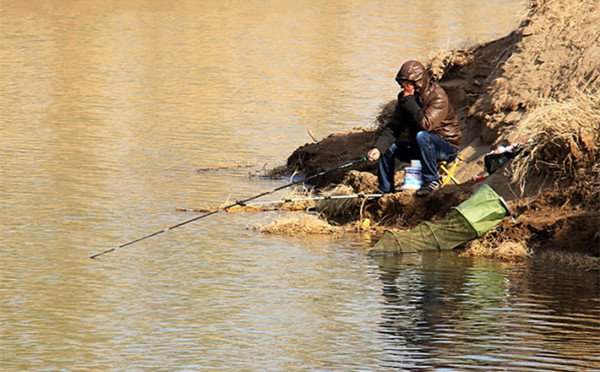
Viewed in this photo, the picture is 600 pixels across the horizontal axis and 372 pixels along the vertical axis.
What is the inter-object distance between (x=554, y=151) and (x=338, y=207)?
8.21 ft

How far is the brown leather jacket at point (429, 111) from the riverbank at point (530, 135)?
52 cm

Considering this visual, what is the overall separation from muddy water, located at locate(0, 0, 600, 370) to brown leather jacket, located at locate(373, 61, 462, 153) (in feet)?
3.84

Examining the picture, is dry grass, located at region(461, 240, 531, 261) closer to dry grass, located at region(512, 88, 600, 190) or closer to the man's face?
dry grass, located at region(512, 88, 600, 190)

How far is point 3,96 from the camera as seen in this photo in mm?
27047

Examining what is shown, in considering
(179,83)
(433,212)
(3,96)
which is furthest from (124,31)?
(433,212)

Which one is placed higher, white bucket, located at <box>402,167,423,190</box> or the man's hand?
the man's hand

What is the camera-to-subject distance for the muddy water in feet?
32.5

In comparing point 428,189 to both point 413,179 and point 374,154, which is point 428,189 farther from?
point 374,154

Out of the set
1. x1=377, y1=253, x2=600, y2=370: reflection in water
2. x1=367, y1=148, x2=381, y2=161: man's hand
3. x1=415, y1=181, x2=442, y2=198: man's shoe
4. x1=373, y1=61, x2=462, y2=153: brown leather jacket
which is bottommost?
x1=377, y1=253, x2=600, y2=370: reflection in water

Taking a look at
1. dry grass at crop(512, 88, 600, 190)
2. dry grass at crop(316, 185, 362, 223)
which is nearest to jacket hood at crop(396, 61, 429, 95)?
dry grass at crop(512, 88, 600, 190)

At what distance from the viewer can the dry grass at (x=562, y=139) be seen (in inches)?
525

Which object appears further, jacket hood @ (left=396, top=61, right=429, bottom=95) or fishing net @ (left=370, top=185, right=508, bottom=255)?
jacket hood @ (left=396, top=61, right=429, bottom=95)

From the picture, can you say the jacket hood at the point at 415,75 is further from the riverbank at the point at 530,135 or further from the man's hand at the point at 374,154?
the riverbank at the point at 530,135

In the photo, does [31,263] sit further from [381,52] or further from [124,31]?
[124,31]
